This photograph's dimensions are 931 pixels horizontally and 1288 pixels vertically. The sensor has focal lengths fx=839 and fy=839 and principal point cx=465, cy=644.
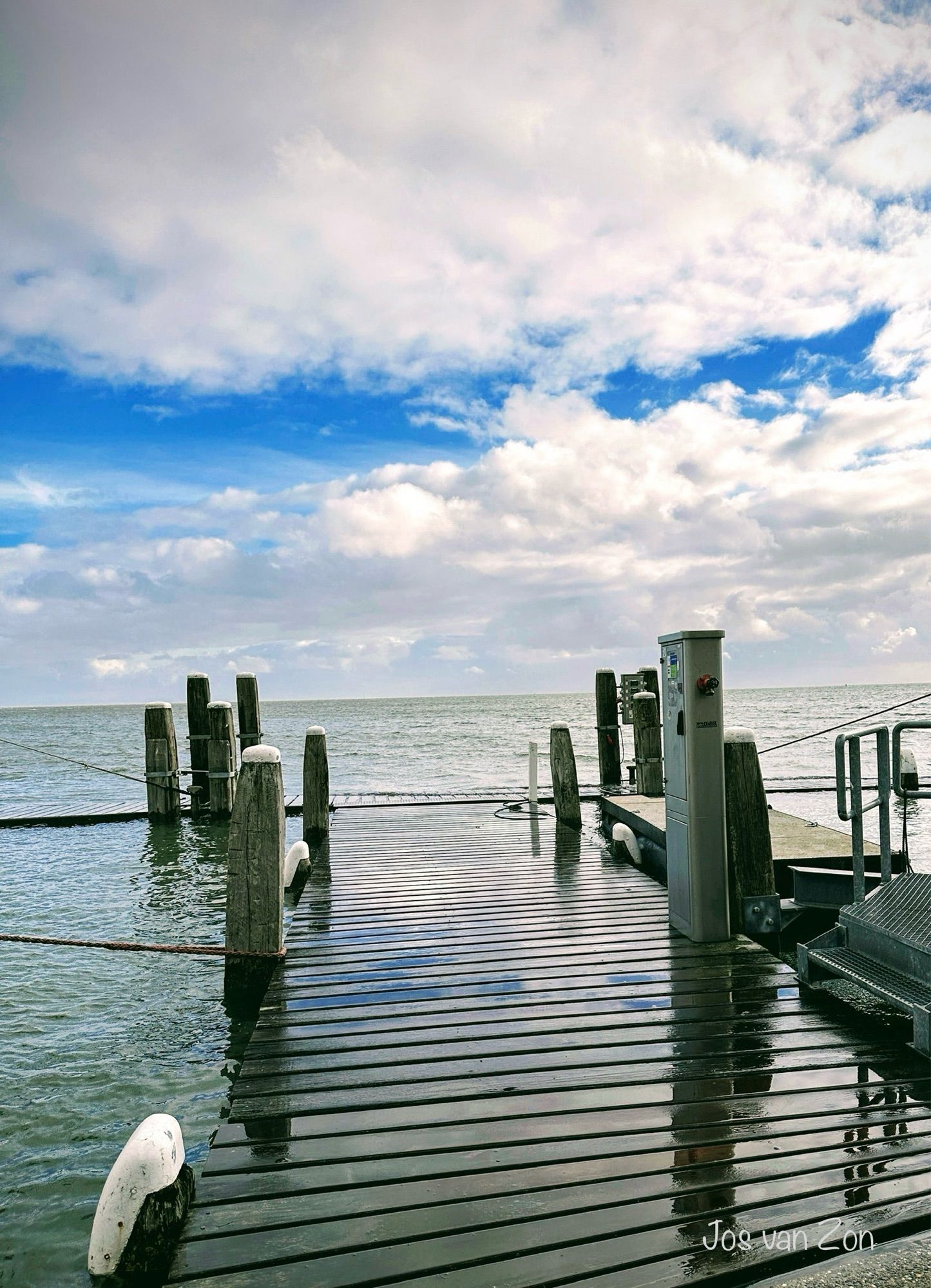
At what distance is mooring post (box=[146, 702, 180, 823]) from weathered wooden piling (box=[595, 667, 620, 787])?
272 inches

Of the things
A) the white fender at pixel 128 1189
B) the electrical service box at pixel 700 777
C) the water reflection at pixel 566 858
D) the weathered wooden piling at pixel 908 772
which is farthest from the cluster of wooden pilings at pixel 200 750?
the white fender at pixel 128 1189

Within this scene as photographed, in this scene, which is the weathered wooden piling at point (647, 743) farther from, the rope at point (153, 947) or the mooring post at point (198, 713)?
the rope at point (153, 947)

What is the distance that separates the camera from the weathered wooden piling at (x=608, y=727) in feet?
46.3

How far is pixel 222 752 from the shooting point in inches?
515

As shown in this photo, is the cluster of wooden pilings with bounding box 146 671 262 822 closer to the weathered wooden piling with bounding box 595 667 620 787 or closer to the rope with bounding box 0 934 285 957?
the weathered wooden piling with bounding box 595 667 620 787

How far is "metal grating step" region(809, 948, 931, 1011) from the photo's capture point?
3.67 metres

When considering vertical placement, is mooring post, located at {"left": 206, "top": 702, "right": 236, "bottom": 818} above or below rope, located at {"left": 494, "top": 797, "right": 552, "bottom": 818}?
above

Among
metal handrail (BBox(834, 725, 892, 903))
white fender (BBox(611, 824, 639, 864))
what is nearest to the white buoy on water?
white fender (BBox(611, 824, 639, 864))

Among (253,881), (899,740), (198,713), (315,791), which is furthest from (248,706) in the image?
(899,740)

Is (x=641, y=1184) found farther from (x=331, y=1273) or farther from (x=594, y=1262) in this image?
(x=331, y=1273)

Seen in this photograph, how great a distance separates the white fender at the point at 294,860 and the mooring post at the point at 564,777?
3176mm

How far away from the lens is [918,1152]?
278cm

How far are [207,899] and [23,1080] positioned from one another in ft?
14.4

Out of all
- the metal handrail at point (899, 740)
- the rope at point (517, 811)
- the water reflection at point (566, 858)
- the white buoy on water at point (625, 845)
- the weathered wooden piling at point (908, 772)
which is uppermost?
the metal handrail at point (899, 740)
